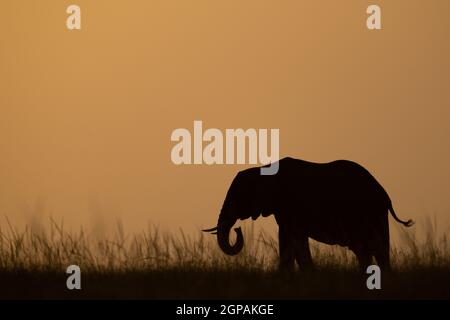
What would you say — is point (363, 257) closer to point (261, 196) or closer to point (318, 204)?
point (318, 204)

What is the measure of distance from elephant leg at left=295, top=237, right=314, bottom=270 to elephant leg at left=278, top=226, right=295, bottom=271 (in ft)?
0.23

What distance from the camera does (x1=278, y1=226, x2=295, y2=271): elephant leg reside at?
6.80 metres

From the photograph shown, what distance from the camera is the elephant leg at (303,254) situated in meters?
6.85

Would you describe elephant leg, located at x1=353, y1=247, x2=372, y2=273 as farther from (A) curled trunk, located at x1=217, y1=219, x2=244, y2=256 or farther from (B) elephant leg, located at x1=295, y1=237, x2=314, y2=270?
(A) curled trunk, located at x1=217, y1=219, x2=244, y2=256

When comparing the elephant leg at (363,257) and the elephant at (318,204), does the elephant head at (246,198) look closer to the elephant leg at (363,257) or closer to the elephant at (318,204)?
the elephant at (318,204)

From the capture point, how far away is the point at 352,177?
745 centimetres

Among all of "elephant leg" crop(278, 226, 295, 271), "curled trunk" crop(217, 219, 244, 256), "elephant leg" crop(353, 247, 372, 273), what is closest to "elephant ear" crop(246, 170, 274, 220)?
"curled trunk" crop(217, 219, 244, 256)

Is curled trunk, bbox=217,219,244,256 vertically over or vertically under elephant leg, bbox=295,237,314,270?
over

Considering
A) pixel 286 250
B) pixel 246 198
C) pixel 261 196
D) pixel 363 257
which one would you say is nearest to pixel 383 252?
pixel 363 257

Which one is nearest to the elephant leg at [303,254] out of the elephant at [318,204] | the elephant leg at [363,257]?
the elephant at [318,204]

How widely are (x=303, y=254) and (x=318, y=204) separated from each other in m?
0.64

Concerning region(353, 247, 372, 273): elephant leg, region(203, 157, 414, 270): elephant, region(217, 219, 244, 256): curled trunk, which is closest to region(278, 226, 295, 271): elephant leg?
region(203, 157, 414, 270): elephant

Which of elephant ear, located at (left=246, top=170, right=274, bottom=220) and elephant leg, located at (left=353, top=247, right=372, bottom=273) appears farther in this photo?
elephant ear, located at (left=246, top=170, right=274, bottom=220)
